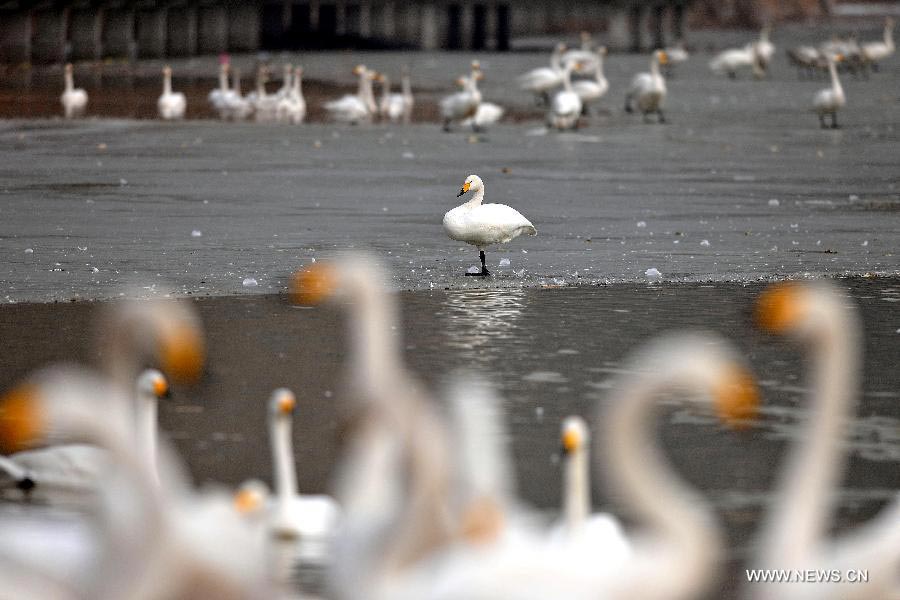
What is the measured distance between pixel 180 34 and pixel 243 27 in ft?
19.4

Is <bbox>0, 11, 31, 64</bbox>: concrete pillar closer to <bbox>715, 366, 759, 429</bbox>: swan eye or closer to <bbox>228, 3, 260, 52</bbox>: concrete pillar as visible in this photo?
<bbox>228, 3, 260, 52</bbox>: concrete pillar

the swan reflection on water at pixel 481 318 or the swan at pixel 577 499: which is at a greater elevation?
the swan at pixel 577 499

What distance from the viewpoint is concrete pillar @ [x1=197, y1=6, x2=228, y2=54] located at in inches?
2660

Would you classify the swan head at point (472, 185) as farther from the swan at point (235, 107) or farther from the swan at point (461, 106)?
the swan at point (235, 107)

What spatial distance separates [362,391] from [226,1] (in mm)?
62113

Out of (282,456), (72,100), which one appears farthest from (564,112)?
(282,456)

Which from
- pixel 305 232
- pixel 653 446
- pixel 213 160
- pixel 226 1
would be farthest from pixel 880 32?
pixel 653 446

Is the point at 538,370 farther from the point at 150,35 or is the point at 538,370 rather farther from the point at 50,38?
the point at 150,35

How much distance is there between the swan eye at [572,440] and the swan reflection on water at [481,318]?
5629 mm

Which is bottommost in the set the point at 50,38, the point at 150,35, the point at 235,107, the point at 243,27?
the point at 243,27

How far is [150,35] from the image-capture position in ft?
204

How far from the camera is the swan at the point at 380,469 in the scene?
19.2 ft

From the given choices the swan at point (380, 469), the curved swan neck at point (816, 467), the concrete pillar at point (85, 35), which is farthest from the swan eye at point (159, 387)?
the concrete pillar at point (85, 35)

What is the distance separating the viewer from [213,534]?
567cm
